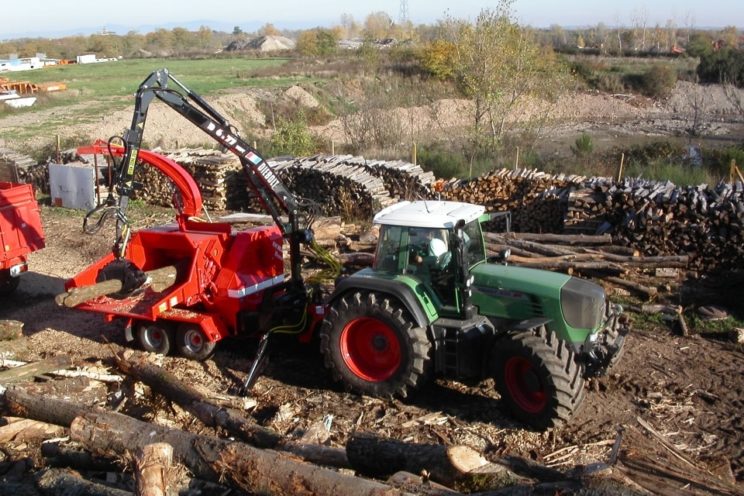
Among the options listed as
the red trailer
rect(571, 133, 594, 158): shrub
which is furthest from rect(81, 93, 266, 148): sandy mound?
the red trailer

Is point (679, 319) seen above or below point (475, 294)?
below

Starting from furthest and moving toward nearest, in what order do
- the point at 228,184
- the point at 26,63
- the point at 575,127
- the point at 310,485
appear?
the point at 26,63, the point at 575,127, the point at 228,184, the point at 310,485

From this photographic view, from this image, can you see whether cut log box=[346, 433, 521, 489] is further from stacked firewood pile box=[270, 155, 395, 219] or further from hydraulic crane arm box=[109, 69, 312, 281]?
stacked firewood pile box=[270, 155, 395, 219]

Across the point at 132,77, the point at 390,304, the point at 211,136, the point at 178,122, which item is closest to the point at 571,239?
the point at 390,304

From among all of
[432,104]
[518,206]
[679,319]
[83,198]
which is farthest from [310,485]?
[432,104]

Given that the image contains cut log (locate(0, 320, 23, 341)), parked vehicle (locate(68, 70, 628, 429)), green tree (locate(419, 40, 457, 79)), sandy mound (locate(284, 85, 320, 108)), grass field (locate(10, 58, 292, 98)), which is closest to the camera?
parked vehicle (locate(68, 70, 628, 429))

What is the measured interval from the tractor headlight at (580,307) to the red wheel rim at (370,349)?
1802mm

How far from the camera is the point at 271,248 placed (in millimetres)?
10102

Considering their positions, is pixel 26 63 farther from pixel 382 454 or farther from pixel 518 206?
pixel 382 454

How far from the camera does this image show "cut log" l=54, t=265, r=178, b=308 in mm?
9164

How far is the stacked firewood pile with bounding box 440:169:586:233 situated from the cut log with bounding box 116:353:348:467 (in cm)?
880

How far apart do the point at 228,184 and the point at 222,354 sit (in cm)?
983

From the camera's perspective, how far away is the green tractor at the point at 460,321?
7422mm

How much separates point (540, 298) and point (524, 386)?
2.96 ft
